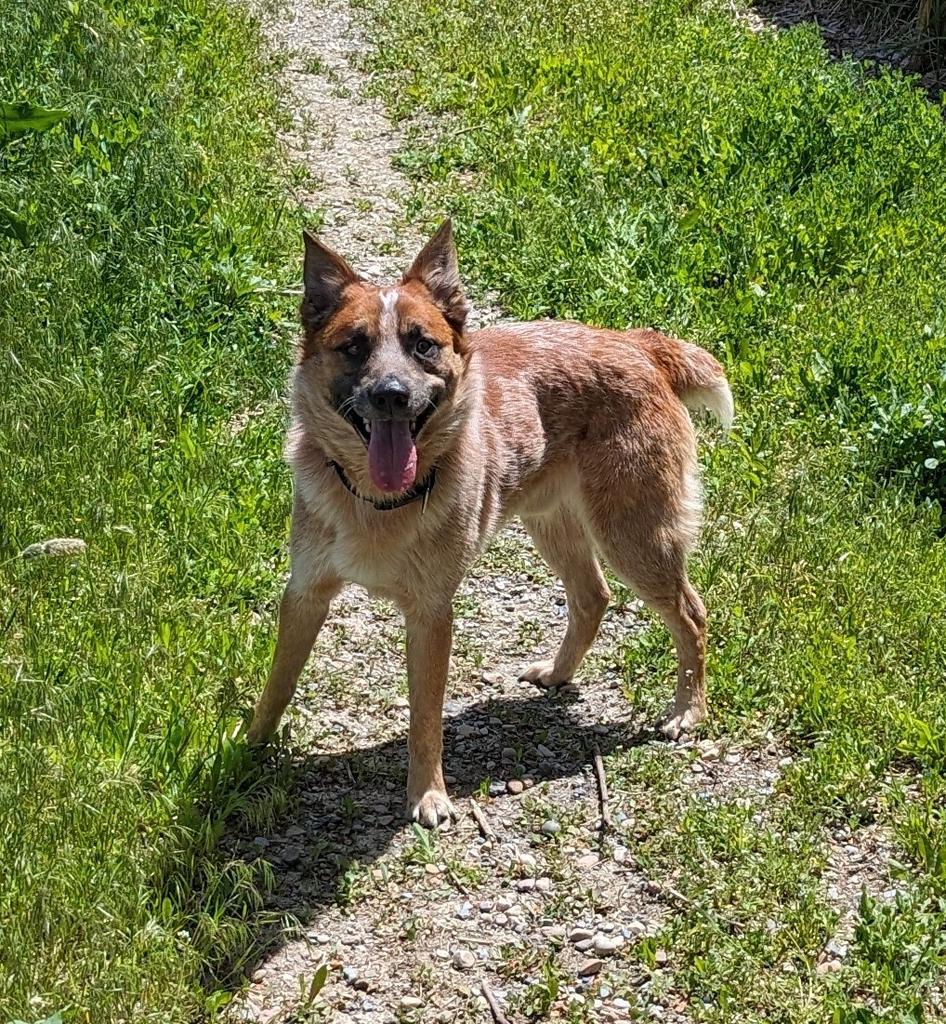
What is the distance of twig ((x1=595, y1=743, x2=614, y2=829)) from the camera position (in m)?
4.79

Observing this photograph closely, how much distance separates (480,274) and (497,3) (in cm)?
453

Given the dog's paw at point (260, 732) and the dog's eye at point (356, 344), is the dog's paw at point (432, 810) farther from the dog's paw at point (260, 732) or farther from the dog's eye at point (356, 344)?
the dog's eye at point (356, 344)

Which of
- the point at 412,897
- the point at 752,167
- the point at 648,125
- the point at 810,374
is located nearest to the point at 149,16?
the point at 648,125

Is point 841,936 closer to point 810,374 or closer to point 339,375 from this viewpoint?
point 339,375

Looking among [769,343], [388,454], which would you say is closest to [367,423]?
[388,454]

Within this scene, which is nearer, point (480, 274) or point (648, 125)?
point (480, 274)

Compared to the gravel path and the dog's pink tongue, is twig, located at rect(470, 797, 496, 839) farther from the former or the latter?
the dog's pink tongue

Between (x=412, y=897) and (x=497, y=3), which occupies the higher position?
(x=497, y=3)

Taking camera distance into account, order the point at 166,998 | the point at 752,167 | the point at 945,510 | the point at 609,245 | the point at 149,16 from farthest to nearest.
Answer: the point at 149,16 → the point at 752,167 → the point at 609,245 → the point at 945,510 → the point at 166,998

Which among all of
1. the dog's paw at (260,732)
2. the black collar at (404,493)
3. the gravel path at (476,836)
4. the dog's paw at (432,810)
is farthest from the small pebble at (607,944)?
the black collar at (404,493)

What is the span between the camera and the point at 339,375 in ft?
14.7

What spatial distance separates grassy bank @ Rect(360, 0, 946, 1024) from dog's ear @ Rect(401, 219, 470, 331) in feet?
5.90

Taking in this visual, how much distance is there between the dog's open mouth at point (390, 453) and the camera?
4410 mm

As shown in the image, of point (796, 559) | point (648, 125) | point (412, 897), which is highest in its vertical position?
point (648, 125)
